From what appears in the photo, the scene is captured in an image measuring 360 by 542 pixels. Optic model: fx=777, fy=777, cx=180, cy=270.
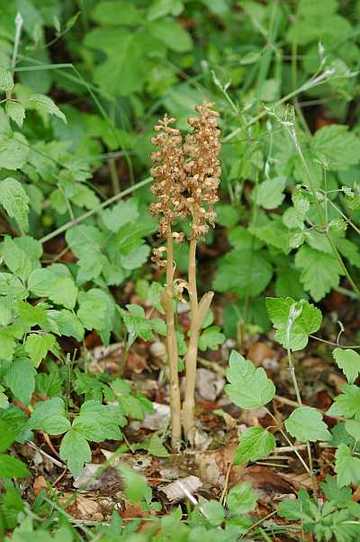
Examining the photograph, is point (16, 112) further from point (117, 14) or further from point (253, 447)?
point (117, 14)

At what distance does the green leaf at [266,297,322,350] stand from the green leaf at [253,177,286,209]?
65 centimetres

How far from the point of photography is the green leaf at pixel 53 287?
93.8 inches

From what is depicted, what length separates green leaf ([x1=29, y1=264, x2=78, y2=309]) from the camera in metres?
2.38

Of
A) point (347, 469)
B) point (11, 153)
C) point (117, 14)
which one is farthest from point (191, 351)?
point (117, 14)

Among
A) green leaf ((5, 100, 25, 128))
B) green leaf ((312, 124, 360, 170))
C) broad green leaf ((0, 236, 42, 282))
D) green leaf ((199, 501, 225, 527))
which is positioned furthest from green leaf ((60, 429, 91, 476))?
green leaf ((312, 124, 360, 170))

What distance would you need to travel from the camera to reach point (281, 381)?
3.04 metres

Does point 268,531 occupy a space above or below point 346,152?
below

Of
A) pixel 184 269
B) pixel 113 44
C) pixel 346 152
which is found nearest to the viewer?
pixel 346 152

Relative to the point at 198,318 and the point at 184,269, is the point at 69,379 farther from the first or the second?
the point at 184,269

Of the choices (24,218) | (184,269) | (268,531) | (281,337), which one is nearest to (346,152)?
(184,269)

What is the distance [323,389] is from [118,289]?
97 centimetres

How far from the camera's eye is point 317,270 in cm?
292

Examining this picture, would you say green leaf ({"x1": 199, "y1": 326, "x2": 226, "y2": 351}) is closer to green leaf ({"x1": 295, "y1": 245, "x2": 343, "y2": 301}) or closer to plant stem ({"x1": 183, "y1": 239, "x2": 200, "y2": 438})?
plant stem ({"x1": 183, "y1": 239, "x2": 200, "y2": 438})

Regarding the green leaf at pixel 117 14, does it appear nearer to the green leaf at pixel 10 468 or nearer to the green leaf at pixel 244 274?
the green leaf at pixel 244 274
